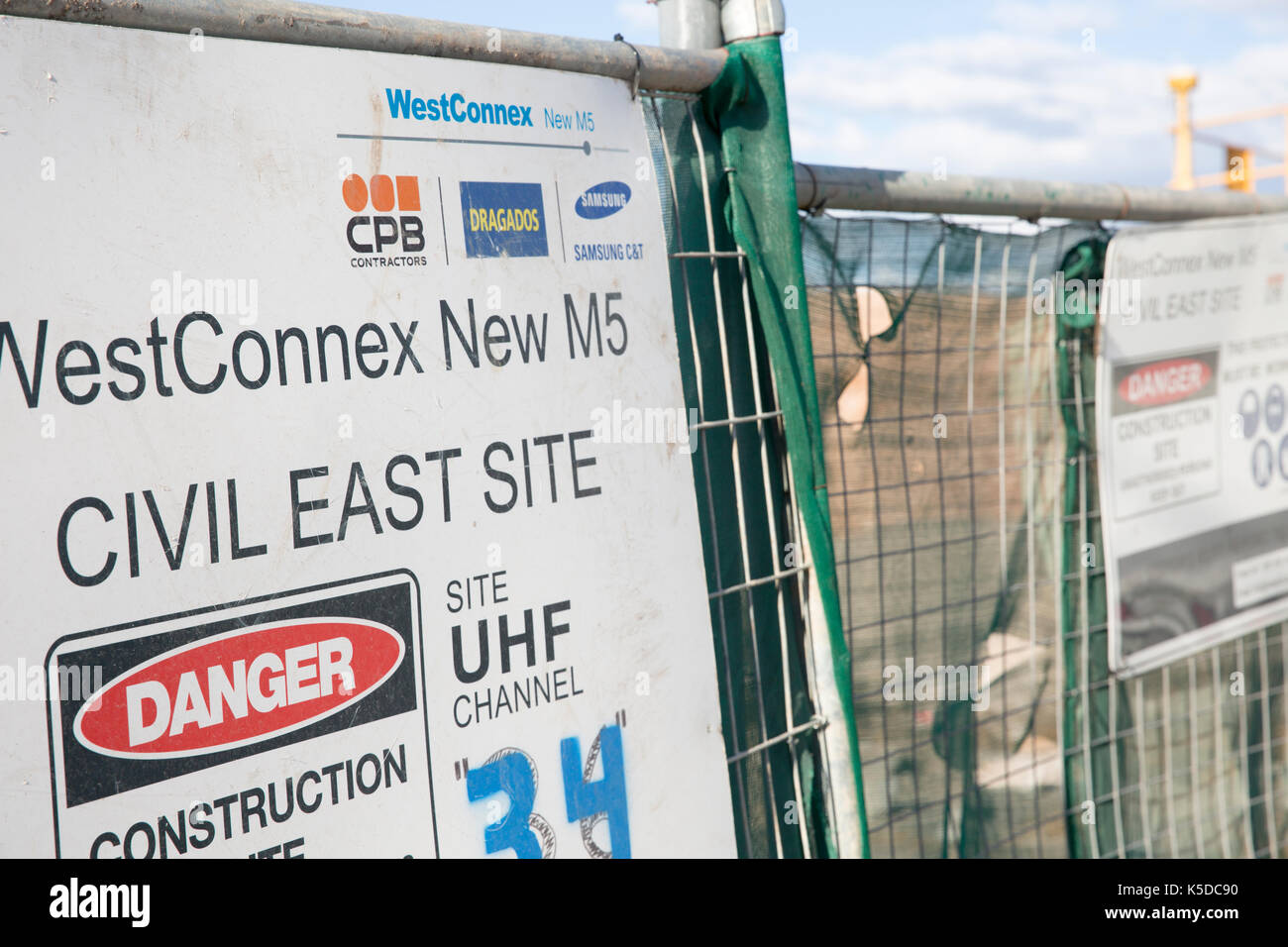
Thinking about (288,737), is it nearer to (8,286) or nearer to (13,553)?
(13,553)

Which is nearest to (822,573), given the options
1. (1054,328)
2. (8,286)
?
(1054,328)

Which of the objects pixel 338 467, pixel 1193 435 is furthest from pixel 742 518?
pixel 1193 435

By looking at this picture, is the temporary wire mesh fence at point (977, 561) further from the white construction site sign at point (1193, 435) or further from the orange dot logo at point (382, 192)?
the orange dot logo at point (382, 192)

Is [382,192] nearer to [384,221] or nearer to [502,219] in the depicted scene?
[384,221]

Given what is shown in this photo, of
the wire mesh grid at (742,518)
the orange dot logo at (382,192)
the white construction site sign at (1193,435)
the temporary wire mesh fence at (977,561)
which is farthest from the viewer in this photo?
the white construction site sign at (1193,435)

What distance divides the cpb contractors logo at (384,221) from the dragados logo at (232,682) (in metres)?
0.48

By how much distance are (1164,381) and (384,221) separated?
2.56m

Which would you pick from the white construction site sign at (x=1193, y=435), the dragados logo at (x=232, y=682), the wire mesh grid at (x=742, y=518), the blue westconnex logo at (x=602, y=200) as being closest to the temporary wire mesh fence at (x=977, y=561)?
the white construction site sign at (x=1193, y=435)

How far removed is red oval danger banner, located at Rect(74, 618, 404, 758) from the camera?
1327 mm

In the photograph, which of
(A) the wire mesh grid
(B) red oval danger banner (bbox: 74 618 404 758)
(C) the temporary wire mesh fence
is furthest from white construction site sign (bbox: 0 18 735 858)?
(C) the temporary wire mesh fence

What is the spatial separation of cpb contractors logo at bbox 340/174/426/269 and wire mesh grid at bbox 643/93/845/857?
588mm

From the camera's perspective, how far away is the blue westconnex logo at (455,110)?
164 centimetres

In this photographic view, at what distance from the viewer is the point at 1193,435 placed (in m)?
3.29

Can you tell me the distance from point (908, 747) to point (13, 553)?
84.3 inches
